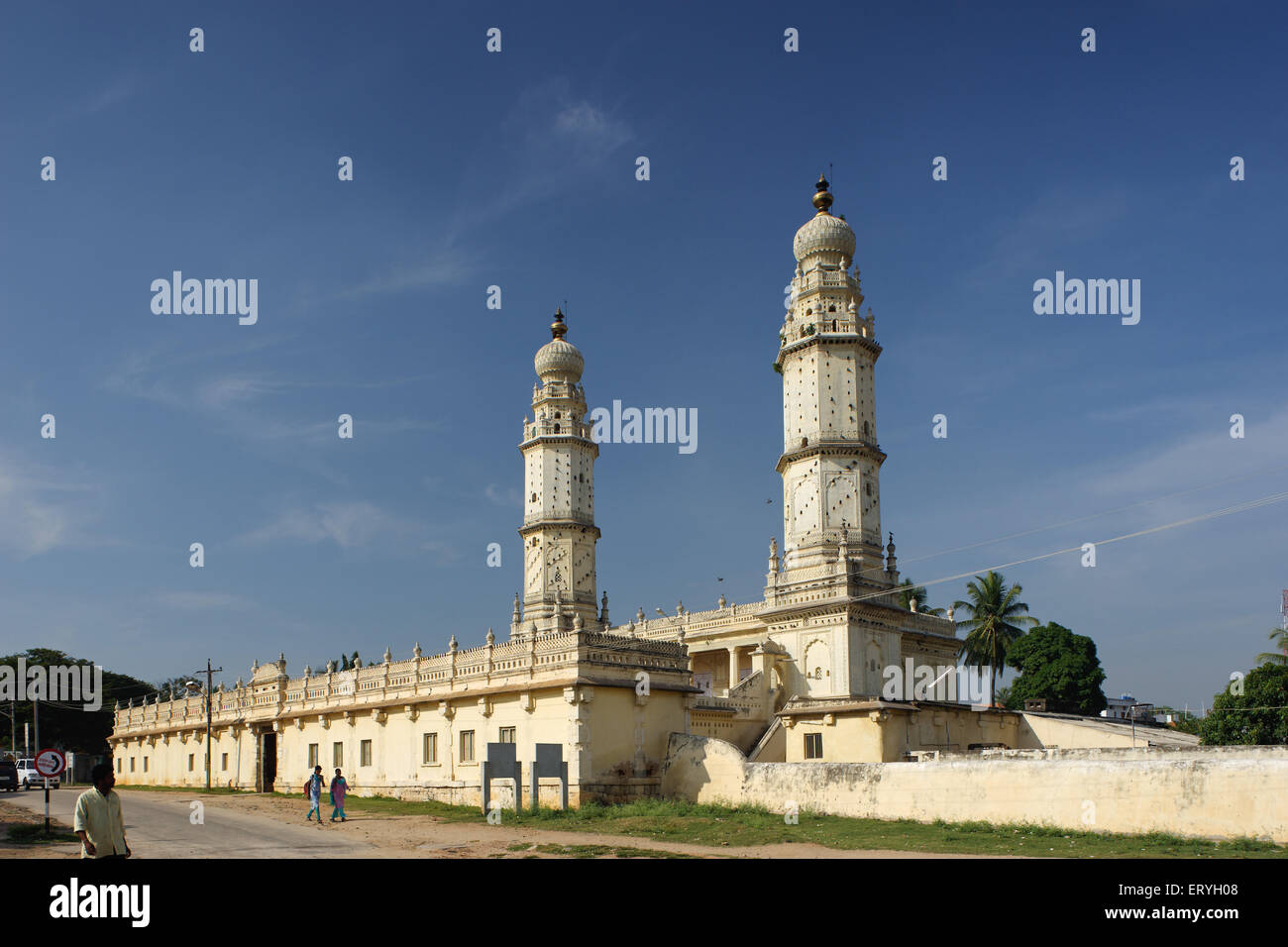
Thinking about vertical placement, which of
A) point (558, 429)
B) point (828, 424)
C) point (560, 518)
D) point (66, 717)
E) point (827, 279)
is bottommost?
point (66, 717)

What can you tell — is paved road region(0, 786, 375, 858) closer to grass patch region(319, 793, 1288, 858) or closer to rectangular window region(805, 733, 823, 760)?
grass patch region(319, 793, 1288, 858)

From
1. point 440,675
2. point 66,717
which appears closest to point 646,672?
point 440,675

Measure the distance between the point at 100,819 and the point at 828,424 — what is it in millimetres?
38733

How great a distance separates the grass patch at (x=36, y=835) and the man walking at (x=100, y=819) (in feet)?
40.4

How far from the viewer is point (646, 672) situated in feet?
105

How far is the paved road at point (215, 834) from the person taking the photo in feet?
71.3

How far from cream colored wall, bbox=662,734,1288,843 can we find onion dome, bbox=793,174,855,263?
2757cm

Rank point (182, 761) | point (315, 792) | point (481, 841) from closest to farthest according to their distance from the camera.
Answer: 1. point (481, 841)
2. point (315, 792)
3. point (182, 761)

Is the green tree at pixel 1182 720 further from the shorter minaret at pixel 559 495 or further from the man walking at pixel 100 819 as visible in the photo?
the man walking at pixel 100 819

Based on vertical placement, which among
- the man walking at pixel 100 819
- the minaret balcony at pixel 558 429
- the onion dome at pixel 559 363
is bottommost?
the man walking at pixel 100 819

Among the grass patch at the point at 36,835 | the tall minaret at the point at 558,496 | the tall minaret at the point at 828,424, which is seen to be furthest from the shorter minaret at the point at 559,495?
the grass patch at the point at 36,835

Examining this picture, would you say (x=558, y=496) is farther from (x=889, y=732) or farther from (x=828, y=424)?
(x=889, y=732)
